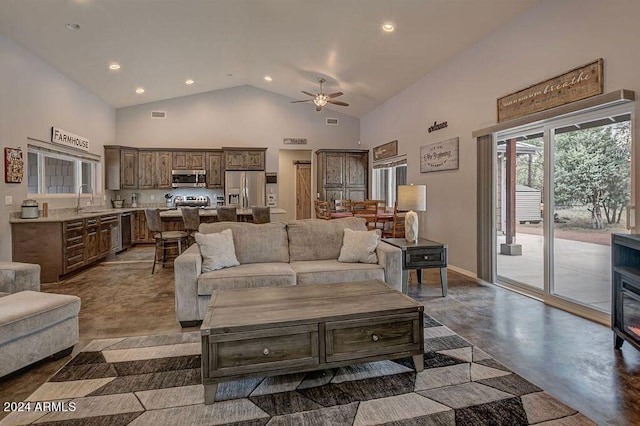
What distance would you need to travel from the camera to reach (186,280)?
128 inches

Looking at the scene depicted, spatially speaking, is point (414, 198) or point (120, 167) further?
point (120, 167)

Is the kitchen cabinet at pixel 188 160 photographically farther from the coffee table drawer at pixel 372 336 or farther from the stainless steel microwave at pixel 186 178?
the coffee table drawer at pixel 372 336

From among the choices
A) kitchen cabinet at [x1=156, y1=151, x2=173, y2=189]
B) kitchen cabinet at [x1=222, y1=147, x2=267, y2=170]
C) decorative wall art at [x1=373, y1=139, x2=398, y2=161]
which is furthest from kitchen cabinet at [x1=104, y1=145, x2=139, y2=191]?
decorative wall art at [x1=373, y1=139, x2=398, y2=161]

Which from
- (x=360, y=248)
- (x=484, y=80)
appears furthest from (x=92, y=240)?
(x=484, y=80)

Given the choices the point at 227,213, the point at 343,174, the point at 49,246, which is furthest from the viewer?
the point at 343,174

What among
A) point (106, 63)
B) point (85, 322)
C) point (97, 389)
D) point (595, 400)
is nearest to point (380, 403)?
point (595, 400)

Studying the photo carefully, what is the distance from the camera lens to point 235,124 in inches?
373

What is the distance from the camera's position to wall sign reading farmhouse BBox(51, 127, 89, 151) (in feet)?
19.4

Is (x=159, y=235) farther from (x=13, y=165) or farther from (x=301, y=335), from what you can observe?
(x=301, y=335)

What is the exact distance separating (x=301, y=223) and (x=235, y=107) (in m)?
6.33

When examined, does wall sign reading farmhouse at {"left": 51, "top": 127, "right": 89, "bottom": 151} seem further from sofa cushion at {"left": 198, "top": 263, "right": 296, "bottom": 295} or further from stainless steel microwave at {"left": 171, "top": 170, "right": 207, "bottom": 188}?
sofa cushion at {"left": 198, "top": 263, "right": 296, "bottom": 295}

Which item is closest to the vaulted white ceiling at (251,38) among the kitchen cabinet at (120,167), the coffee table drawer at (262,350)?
the kitchen cabinet at (120,167)

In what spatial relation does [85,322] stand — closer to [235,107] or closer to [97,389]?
[97,389]

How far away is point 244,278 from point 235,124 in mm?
6933
